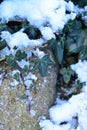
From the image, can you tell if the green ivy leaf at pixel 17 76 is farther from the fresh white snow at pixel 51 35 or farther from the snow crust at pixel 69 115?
the snow crust at pixel 69 115

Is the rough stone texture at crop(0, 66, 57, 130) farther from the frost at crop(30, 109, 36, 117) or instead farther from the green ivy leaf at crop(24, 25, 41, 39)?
the green ivy leaf at crop(24, 25, 41, 39)

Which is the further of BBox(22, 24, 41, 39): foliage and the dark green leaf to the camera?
BBox(22, 24, 41, 39): foliage

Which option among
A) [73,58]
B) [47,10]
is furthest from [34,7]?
[73,58]

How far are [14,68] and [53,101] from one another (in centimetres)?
31

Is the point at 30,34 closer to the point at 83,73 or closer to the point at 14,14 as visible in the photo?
the point at 14,14

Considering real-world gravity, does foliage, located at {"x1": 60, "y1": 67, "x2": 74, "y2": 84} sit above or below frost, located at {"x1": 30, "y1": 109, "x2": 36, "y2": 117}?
above

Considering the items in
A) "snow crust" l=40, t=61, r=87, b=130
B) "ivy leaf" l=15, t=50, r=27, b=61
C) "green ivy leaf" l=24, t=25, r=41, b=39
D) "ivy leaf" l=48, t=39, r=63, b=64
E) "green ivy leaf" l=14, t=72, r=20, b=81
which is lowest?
"snow crust" l=40, t=61, r=87, b=130

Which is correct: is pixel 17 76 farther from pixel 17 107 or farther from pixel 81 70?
pixel 81 70

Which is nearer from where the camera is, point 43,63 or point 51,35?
point 43,63

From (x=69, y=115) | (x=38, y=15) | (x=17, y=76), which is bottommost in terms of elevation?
(x=69, y=115)

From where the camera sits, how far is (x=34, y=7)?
6.12 feet

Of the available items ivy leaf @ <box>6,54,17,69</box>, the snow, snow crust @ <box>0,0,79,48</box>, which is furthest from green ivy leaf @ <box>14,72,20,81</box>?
the snow

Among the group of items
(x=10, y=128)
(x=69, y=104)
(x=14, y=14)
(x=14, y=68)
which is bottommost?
(x=10, y=128)

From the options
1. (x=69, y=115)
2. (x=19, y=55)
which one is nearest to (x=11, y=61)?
(x=19, y=55)
